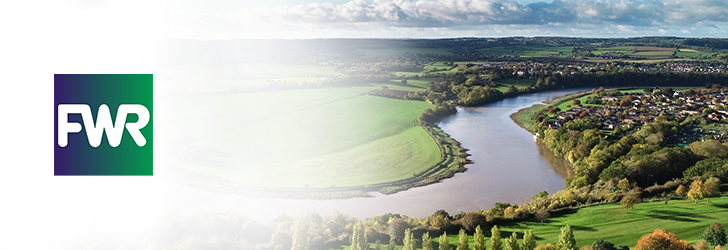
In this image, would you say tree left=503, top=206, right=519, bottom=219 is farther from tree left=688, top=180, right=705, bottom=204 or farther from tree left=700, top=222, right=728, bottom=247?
tree left=688, top=180, right=705, bottom=204

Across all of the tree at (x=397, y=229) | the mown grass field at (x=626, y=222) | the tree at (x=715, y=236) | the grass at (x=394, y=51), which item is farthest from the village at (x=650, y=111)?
the grass at (x=394, y=51)

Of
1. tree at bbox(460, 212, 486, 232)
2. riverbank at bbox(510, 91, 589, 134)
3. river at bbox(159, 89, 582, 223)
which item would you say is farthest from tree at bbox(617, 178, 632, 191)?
riverbank at bbox(510, 91, 589, 134)

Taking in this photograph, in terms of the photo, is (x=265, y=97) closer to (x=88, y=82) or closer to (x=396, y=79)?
(x=396, y=79)

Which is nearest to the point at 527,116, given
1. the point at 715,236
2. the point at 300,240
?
the point at 715,236

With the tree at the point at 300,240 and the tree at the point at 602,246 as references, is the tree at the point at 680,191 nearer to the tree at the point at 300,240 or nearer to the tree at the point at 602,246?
the tree at the point at 602,246

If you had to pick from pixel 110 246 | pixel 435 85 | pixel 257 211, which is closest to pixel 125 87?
pixel 110 246
